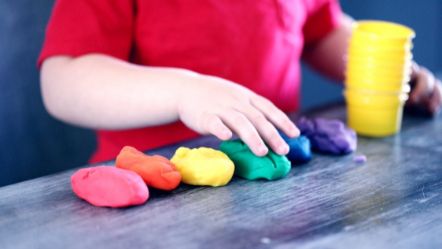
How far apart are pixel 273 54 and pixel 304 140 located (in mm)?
263

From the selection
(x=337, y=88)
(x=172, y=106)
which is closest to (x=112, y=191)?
(x=172, y=106)

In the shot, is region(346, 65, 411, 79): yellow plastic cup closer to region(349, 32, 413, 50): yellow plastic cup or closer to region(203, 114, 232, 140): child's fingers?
region(349, 32, 413, 50): yellow plastic cup

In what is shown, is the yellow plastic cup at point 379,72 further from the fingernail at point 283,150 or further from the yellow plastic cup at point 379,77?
the fingernail at point 283,150

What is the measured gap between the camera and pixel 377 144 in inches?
29.2

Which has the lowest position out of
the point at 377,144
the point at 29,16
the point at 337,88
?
the point at 337,88

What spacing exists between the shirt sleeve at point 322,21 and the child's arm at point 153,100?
36cm

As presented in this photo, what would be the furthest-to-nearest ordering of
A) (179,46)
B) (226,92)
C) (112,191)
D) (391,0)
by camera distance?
(391,0) → (179,46) → (226,92) → (112,191)

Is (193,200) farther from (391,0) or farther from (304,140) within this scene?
(391,0)

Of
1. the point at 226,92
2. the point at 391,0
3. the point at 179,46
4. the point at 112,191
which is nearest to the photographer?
the point at 112,191

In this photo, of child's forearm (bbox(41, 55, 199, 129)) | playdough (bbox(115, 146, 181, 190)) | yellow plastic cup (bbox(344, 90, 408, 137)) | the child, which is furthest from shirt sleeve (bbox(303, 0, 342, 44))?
playdough (bbox(115, 146, 181, 190))

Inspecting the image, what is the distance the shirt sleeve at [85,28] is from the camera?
76 cm

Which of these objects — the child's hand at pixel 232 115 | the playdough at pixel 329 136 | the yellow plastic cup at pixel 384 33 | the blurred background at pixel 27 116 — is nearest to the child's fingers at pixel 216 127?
the child's hand at pixel 232 115

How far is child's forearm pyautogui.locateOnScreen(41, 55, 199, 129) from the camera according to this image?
702mm

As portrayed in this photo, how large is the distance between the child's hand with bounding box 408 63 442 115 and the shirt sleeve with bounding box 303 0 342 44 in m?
0.15
